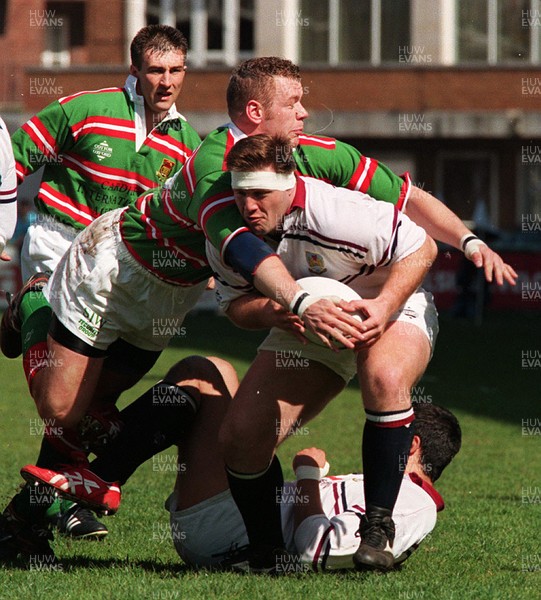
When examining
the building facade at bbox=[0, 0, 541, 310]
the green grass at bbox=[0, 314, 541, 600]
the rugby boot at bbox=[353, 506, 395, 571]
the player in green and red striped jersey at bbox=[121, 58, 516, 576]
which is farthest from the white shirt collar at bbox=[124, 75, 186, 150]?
the building facade at bbox=[0, 0, 541, 310]

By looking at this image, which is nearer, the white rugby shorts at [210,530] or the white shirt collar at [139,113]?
the white rugby shorts at [210,530]

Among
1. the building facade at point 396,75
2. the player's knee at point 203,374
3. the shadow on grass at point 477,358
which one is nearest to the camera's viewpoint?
the player's knee at point 203,374

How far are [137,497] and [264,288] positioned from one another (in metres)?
2.94

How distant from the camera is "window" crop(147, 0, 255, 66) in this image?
101 feet

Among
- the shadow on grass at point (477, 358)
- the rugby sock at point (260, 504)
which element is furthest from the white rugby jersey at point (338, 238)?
the shadow on grass at point (477, 358)

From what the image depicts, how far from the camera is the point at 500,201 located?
30.5m

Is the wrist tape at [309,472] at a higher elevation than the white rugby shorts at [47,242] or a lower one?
lower

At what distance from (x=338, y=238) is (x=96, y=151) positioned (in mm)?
2085

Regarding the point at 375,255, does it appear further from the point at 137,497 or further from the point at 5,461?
the point at 5,461

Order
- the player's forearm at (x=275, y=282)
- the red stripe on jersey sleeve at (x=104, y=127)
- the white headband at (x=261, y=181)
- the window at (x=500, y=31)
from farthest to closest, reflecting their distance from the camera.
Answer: the window at (x=500, y=31), the red stripe on jersey sleeve at (x=104, y=127), the white headband at (x=261, y=181), the player's forearm at (x=275, y=282)

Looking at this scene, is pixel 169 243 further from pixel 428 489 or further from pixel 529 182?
pixel 529 182

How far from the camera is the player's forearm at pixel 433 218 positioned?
5.29 meters

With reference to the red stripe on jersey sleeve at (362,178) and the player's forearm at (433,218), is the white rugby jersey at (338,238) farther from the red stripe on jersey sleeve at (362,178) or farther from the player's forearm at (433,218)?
the player's forearm at (433,218)

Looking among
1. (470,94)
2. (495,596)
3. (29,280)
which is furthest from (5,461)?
(470,94)
